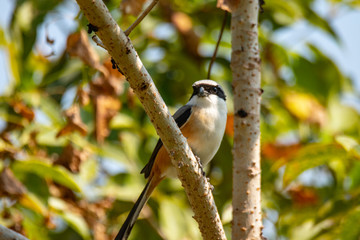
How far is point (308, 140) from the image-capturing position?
467cm

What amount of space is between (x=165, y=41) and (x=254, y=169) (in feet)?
6.81

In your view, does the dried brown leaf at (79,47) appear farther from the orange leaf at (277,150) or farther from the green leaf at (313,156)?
the orange leaf at (277,150)

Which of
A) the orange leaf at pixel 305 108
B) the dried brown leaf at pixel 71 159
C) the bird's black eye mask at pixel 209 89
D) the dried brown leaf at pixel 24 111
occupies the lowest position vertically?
the dried brown leaf at pixel 71 159

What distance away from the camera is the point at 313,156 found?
2.99 meters

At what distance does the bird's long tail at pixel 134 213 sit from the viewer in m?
3.20

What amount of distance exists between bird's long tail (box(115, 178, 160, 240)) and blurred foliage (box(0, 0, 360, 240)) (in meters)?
0.37

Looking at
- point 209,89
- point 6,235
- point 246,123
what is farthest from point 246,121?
point 6,235

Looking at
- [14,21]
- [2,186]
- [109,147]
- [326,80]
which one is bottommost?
[2,186]

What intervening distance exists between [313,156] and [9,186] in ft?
6.08

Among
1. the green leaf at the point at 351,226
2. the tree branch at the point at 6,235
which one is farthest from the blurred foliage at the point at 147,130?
the tree branch at the point at 6,235

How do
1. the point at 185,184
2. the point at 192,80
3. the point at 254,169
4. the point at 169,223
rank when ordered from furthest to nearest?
the point at 192,80 → the point at 169,223 → the point at 254,169 → the point at 185,184

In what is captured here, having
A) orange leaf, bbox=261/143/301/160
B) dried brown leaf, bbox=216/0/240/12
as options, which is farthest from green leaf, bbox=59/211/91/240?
dried brown leaf, bbox=216/0/240/12

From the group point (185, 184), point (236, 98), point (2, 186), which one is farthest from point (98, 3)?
point (2, 186)

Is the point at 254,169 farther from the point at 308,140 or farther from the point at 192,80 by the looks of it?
the point at 308,140
